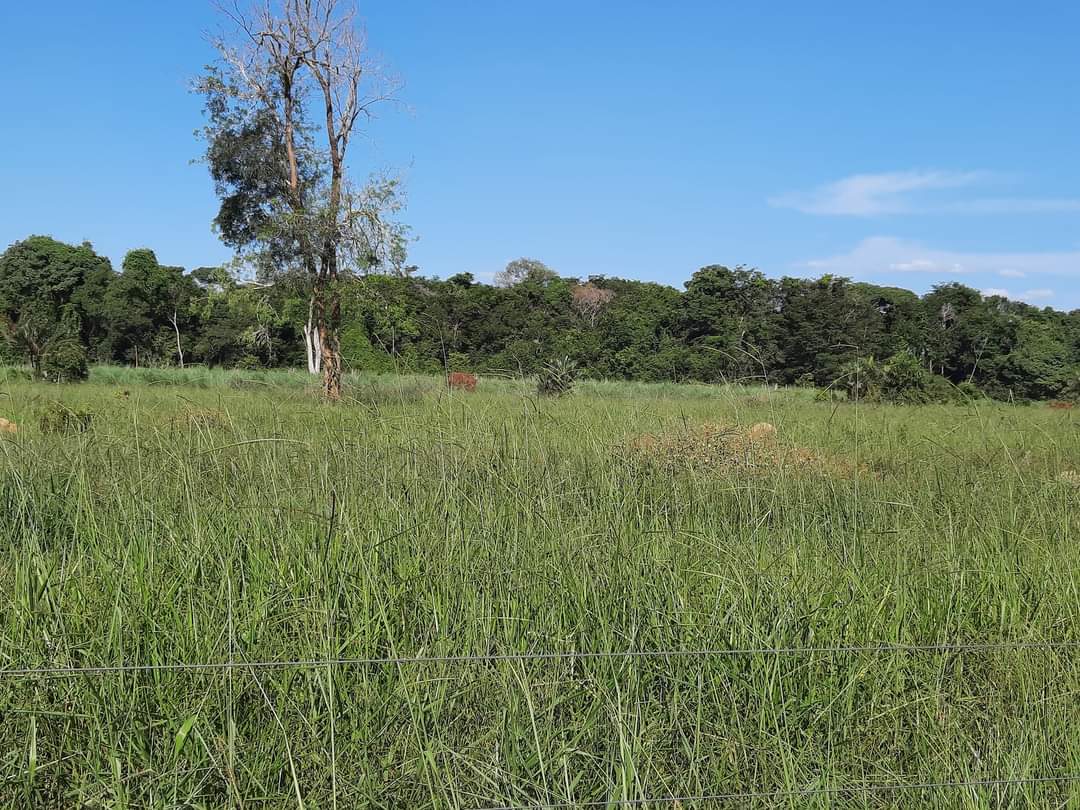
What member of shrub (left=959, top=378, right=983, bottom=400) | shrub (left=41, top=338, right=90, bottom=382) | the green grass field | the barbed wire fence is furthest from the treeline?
the barbed wire fence

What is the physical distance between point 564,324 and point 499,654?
28466 millimetres

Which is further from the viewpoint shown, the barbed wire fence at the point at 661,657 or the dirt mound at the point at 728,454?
the dirt mound at the point at 728,454

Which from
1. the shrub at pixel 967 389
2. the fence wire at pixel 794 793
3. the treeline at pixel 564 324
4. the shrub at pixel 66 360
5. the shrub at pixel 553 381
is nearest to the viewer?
the fence wire at pixel 794 793

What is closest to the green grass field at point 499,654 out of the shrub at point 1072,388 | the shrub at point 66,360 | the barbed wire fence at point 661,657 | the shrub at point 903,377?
the barbed wire fence at point 661,657

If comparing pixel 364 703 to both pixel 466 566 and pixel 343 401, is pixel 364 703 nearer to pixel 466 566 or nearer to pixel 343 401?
pixel 466 566

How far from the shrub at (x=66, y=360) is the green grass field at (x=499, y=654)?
672 inches

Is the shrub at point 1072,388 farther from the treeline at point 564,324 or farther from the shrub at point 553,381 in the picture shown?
the shrub at point 553,381

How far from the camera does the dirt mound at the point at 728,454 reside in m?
4.29

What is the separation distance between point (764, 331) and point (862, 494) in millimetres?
24396

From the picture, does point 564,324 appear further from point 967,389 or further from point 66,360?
point 967,389

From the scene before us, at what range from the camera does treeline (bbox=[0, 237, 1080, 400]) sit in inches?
671

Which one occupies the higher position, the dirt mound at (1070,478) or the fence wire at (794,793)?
the dirt mound at (1070,478)

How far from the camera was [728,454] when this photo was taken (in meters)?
5.52

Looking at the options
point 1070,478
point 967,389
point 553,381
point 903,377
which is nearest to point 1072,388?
point 903,377
